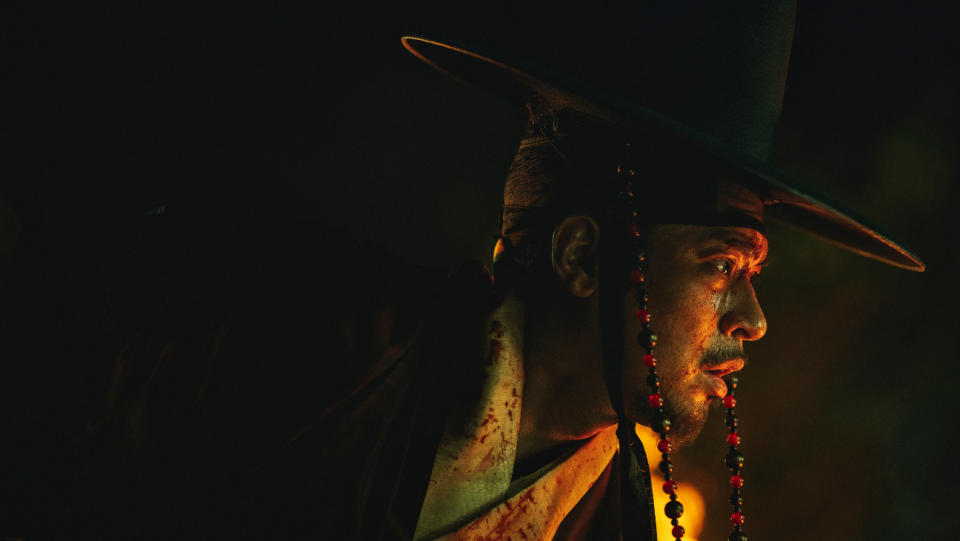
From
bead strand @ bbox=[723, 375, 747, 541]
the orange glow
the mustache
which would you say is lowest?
the orange glow

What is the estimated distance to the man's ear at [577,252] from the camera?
185 cm

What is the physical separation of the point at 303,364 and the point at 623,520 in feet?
3.32

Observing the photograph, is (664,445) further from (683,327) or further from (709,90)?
(709,90)

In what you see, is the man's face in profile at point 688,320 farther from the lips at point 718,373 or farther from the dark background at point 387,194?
the dark background at point 387,194

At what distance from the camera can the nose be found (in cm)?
182

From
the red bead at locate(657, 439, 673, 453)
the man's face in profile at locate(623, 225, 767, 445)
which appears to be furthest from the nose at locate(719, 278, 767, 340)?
the red bead at locate(657, 439, 673, 453)

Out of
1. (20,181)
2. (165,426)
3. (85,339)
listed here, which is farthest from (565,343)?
(20,181)

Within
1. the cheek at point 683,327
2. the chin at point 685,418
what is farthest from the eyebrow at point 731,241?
the chin at point 685,418

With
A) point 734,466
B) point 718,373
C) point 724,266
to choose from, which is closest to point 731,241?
point 724,266

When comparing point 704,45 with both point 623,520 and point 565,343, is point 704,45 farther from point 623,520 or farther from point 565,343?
point 623,520

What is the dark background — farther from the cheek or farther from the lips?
the lips

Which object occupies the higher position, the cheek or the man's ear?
the man's ear

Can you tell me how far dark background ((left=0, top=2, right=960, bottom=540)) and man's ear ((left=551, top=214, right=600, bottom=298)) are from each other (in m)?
0.49

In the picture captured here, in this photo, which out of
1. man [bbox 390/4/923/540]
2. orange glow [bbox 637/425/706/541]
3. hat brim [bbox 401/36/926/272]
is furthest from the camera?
orange glow [bbox 637/425/706/541]
